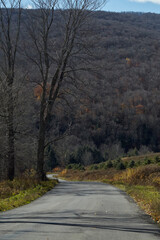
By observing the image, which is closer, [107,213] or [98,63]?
[107,213]

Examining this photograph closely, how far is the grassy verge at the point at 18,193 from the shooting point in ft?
36.7

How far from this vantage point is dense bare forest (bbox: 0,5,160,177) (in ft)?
68.6

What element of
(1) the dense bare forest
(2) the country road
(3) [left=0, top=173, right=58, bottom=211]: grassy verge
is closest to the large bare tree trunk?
(1) the dense bare forest

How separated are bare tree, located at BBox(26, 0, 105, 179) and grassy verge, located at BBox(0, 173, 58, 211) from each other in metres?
3.99

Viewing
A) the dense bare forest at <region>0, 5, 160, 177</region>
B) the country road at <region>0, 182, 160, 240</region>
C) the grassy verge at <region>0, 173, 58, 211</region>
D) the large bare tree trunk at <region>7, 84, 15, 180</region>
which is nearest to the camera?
the country road at <region>0, 182, 160, 240</region>

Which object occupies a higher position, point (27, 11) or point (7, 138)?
point (27, 11)

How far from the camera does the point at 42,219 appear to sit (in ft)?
24.7

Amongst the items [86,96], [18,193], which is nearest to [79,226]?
[18,193]

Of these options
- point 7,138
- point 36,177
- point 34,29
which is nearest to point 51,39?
point 34,29

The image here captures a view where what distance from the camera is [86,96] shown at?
2045 cm

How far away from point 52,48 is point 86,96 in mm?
4334

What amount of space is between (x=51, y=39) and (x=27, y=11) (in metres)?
2.50

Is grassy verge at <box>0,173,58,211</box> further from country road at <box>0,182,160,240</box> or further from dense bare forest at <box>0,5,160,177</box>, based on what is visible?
dense bare forest at <box>0,5,160,177</box>

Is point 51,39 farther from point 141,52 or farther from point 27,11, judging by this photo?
point 141,52
